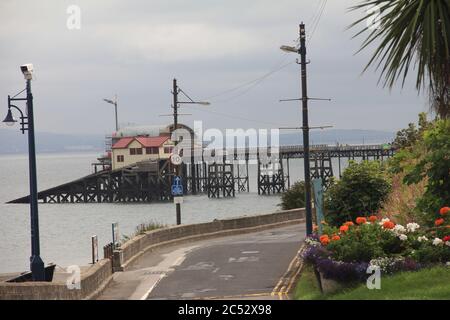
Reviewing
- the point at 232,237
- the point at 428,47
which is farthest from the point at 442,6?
the point at 232,237

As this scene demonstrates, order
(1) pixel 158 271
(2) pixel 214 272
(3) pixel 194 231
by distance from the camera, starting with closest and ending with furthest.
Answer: (2) pixel 214 272 → (1) pixel 158 271 → (3) pixel 194 231

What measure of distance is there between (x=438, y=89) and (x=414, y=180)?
3645mm

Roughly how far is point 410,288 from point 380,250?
2416 millimetres

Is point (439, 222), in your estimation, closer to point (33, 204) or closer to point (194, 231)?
point (33, 204)

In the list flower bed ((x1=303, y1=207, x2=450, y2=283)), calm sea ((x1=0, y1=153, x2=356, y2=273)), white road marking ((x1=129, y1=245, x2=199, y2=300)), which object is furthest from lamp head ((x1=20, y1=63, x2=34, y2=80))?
calm sea ((x1=0, y1=153, x2=356, y2=273))

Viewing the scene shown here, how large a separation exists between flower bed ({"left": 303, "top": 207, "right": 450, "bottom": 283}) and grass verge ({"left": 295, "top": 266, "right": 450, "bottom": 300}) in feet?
1.38

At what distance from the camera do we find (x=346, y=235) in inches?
752

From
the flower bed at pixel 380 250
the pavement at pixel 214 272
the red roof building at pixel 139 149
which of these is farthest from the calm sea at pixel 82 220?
the flower bed at pixel 380 250

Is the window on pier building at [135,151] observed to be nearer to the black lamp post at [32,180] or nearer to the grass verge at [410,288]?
the black lamp post at [32,180]

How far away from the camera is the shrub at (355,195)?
3066cm

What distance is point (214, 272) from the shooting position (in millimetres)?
26906

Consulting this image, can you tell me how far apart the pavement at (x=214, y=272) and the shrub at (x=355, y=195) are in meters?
2.16

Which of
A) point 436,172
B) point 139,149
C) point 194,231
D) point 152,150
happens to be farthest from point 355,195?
point 139,149
